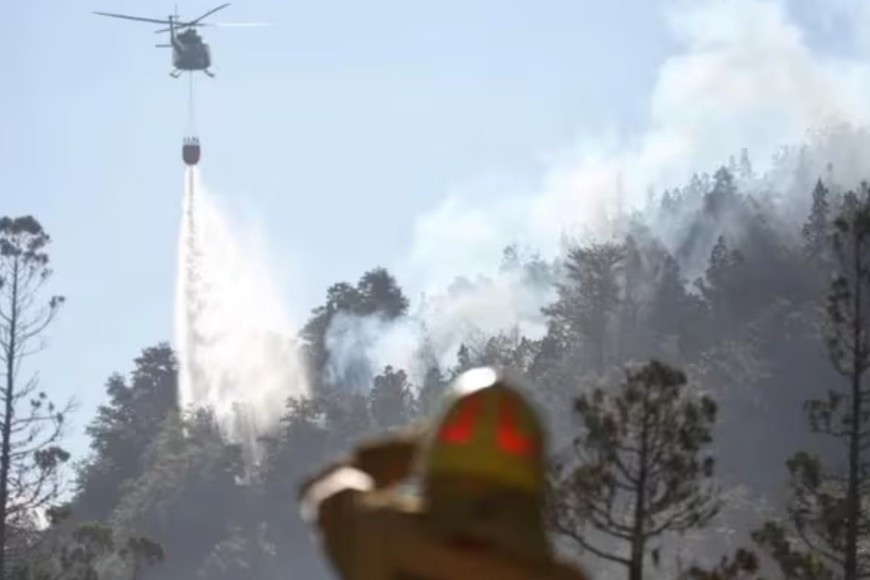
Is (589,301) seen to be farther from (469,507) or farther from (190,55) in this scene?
(469,507)

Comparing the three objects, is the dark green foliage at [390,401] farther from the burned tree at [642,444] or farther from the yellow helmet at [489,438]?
the yellow helmet at [489,438]

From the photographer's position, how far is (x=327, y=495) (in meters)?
2.69

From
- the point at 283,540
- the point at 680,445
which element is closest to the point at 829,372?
the point at 283,540

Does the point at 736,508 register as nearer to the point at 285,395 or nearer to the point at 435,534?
the point at 285,395

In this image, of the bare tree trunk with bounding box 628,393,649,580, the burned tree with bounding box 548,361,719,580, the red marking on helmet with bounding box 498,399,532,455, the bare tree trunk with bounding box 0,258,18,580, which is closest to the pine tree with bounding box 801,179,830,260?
the bare tree trunk with bounding box 0,258,18,580

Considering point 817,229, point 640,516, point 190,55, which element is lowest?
point 640,516

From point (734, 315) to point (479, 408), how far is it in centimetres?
16564

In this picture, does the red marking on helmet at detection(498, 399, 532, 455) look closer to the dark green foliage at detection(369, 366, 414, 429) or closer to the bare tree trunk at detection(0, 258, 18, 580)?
the bare tree trunk at detection(0, 258, 18, 580)

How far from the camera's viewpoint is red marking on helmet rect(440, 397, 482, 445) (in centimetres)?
253

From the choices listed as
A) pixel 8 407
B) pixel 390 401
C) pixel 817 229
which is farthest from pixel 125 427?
pixel 8 407

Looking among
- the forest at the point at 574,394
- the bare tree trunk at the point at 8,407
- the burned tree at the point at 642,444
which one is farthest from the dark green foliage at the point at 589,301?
the burned tree at the point at 642,444

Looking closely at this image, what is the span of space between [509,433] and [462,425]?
0.05m

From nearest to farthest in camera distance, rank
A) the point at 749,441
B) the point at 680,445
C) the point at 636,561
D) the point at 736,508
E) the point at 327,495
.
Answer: the point at 327,495
the point at 636,561
the point at 680,445
the point at 736,508
the point at 749,441

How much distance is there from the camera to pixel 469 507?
8.28 feet
